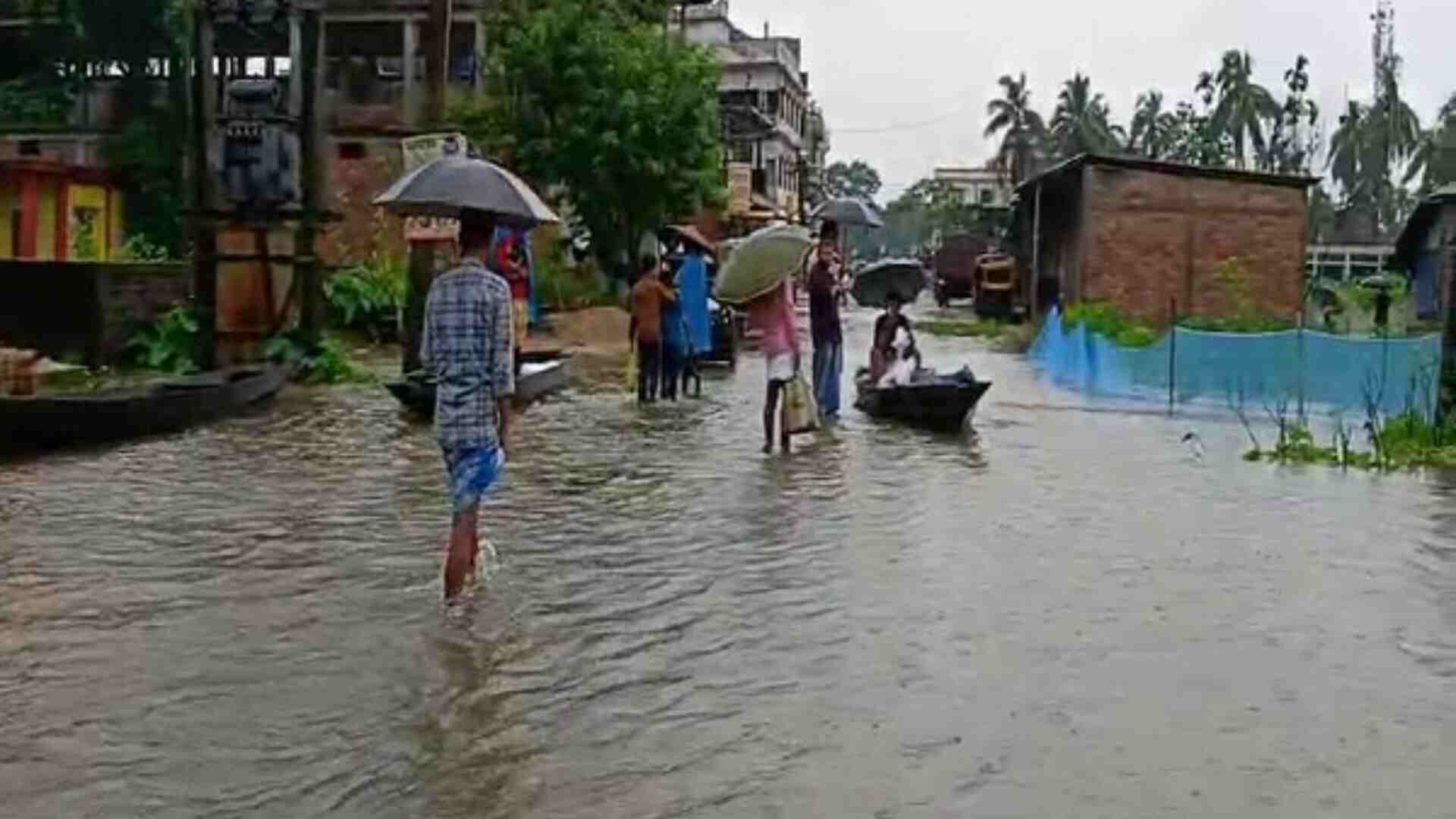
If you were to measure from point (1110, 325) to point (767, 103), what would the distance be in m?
56.1

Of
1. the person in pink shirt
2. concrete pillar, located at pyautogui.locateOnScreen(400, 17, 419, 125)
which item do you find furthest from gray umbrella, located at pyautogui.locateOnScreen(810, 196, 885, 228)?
concrete pillar, located at pyautogui.locateOnScreen(400, 17, 419, 125)

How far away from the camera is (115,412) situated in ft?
51.8

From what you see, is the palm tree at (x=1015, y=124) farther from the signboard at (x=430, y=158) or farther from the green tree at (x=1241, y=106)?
the signboard at (x=430, y=158)

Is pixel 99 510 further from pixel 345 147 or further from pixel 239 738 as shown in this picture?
pixel 345 147

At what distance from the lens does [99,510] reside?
12102 millimetres

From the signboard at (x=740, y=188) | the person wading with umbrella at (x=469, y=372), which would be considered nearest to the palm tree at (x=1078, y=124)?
the signboard at (x=740, y=188)

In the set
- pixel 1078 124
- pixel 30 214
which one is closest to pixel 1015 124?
pixel 1078 124

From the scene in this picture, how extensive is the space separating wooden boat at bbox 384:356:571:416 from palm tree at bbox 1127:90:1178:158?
258 ft

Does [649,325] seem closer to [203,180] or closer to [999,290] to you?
[203,180]

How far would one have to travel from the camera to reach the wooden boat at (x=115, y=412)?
595 inches

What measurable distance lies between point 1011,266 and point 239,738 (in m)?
45.6

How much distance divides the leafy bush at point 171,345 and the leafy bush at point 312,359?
2.93ft

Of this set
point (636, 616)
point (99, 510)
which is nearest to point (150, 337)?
point (99, 510)

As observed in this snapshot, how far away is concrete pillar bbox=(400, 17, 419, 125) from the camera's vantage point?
1817 inches
